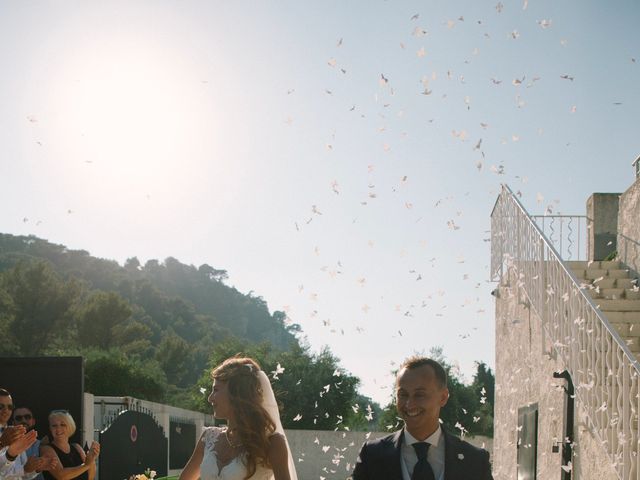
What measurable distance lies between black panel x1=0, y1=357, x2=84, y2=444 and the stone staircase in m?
4.86

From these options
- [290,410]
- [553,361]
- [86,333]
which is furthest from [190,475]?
[86,333]

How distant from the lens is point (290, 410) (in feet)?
149

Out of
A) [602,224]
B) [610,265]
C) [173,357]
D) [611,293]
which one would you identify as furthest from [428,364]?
[173,357]

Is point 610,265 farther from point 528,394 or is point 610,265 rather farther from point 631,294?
point 528,394

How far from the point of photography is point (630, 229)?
11672 millimetres

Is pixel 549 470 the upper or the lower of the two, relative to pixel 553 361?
lower

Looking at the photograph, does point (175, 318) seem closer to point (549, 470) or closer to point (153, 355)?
point (153, 355)

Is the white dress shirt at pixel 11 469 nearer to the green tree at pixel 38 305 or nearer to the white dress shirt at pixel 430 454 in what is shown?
the white dress shirt at pixel 430 454

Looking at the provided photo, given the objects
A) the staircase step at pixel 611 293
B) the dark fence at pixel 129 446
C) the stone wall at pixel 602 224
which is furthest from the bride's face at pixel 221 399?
the stone wall at pixel 602 224

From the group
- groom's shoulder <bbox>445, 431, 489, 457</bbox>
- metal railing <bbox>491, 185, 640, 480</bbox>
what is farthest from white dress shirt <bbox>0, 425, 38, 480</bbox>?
metal railing <bbox>491, 185, 640, 480</bbox>

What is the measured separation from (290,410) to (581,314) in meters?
38.3

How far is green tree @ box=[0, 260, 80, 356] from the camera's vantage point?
61.6m

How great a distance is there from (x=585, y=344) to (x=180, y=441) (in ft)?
62.7

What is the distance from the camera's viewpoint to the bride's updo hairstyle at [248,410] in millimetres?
4363
